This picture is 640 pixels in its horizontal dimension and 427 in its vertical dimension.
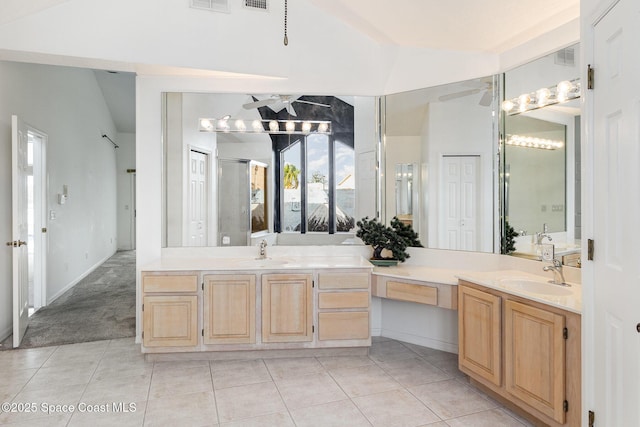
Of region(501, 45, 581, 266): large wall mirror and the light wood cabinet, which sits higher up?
region(501, 45, 581, 266): large wall mirror

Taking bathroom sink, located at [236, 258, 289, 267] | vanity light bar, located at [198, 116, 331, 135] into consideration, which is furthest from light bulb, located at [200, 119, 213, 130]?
bathroom sink, located at [236, 258, 289, 267]

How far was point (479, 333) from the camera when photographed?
8.23 feet

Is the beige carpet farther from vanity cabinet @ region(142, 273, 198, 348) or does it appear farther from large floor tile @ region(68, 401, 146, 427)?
Result: large floor tile @ region(68, 401, 146, 427)

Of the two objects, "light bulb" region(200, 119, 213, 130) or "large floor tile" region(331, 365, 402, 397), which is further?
"light bulb" region(200, 119, 213, 130)

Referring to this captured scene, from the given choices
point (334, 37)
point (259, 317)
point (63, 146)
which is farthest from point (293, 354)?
point (63, 146)

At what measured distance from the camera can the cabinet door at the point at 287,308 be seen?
10.0 feet

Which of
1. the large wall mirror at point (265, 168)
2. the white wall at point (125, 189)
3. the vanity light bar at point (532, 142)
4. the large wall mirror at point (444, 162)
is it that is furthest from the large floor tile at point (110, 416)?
the white wall at point (125, 189)

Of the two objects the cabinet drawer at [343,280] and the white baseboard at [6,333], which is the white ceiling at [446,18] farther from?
the white baseboard at [6,333]

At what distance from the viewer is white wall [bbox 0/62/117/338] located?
359 cm

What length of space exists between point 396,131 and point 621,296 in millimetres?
2335

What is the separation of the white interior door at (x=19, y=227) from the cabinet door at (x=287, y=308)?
7.14ft

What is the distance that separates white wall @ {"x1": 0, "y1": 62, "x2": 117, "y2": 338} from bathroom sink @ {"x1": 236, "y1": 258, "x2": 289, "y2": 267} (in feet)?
7.41

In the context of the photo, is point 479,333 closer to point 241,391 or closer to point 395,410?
point 395,410

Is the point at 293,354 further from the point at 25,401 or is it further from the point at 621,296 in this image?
the point at 621,296
